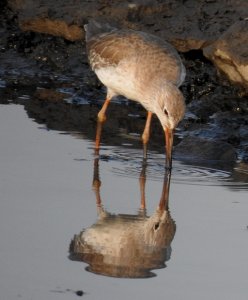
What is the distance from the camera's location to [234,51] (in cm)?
1311

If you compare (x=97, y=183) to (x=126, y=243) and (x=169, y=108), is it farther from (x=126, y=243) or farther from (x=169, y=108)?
(x=126, y=243)

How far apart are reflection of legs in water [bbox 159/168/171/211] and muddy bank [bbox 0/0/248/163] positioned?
77 cm

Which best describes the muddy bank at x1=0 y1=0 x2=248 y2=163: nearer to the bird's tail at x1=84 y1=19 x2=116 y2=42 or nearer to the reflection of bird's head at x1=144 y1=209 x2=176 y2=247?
the bird's tail at x1=84 y1=19 x2=116 y2=42

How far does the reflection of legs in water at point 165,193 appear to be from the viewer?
9859 millimetres

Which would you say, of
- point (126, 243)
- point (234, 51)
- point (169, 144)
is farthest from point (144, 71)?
point (126, 243)

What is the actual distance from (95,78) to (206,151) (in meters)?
3.86

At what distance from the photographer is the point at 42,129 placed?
41.4ft

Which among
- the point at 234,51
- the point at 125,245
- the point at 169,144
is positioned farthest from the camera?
the point at 234,51

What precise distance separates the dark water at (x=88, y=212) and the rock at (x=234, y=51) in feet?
6.24

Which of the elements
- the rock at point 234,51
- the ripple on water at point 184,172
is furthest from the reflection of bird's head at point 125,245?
the rock at point 234,51

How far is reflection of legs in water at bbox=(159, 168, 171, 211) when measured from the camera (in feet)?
32.3

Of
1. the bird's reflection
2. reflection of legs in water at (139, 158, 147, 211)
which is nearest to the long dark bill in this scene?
reflection of legs in water at (139, 158, 147, 211)

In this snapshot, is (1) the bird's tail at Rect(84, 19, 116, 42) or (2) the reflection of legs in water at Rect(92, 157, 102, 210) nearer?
A: (2) the reflection of legs in water at Rect(92, 157, 102, 210)

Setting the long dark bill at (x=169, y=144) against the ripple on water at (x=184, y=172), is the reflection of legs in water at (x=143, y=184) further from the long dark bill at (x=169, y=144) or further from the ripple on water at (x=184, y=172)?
the long dark bill at (x=169, y=144)
